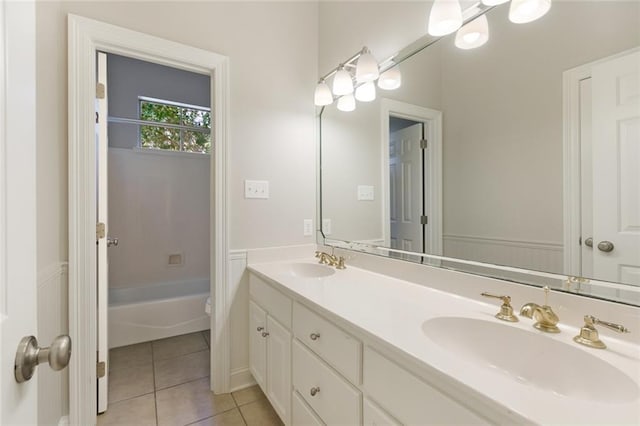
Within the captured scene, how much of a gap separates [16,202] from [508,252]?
4.30ft

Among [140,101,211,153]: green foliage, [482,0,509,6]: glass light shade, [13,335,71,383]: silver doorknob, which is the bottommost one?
[13,335,71,383]: silver doorknob

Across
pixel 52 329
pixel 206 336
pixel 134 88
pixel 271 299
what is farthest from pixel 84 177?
pixel 134 88

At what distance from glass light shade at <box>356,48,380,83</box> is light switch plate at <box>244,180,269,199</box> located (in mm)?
862

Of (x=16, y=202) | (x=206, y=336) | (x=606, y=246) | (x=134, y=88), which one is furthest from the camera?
(x=134, y=88)

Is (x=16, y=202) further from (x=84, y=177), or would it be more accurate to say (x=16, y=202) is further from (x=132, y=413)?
(x=132, y=413)

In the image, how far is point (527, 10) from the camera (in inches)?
37.4

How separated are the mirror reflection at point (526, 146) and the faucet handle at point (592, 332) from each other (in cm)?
15

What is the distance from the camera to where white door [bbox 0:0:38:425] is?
0.43 metres

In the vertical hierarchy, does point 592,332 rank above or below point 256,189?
below

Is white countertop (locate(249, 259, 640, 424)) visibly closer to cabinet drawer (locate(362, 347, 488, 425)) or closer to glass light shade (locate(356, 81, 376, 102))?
cabinet drawer (locate(362, 347, 488, 425))

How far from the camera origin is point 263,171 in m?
1.85

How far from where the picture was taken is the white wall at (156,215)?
2861 millimetres

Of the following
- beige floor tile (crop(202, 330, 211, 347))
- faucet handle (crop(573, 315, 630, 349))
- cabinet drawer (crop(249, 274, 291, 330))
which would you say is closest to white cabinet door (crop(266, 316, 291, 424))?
cabinet drawer (crop(249, 274, 291, 330))

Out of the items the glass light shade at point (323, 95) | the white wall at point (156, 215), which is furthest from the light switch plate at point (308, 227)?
A: the white wall at point (156, 215)
